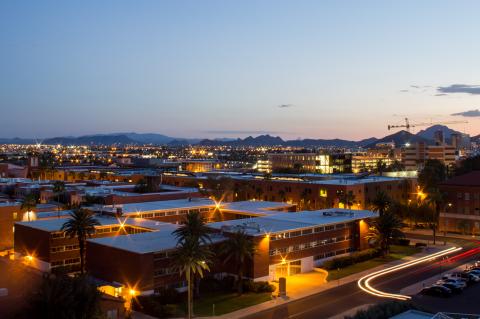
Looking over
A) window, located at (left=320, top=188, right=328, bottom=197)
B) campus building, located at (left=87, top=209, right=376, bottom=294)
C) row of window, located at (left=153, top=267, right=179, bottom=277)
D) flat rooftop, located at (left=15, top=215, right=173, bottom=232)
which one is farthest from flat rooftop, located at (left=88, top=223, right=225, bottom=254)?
window, located at (left=320, top=188, right=328, bottom=197)

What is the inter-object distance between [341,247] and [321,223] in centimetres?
477

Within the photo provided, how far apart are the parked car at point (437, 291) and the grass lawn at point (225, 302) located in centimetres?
1241

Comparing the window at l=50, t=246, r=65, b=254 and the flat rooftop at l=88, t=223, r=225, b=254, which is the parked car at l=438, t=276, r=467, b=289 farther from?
the window at l=50, t=246, r=65, b=254

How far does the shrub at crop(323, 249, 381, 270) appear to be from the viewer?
4911 centimetres

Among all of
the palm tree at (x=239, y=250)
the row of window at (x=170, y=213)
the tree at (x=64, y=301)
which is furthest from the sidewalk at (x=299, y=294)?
the row of window at (x=170, y=213)

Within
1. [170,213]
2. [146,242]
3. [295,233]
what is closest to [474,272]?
[295,233]

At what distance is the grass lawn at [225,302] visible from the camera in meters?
36.5

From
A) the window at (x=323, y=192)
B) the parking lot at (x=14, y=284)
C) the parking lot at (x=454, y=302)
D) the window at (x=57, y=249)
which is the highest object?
the window at (x=323, y=192)

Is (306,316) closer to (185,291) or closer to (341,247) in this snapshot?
(185,291)

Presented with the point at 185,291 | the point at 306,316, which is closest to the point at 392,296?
the point at 306,316

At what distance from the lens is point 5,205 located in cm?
6009

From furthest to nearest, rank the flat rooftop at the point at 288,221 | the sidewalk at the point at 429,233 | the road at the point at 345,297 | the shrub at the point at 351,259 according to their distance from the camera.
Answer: the sidewalk at the point at 429,233, the shrub at the point at 351,259, the flat rooftop at the point at 288,221, the road at the point at 345,297

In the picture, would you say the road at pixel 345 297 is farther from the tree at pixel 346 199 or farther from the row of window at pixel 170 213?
the tree at pixel 346 199

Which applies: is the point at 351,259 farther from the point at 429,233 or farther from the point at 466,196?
the point at 466,196
